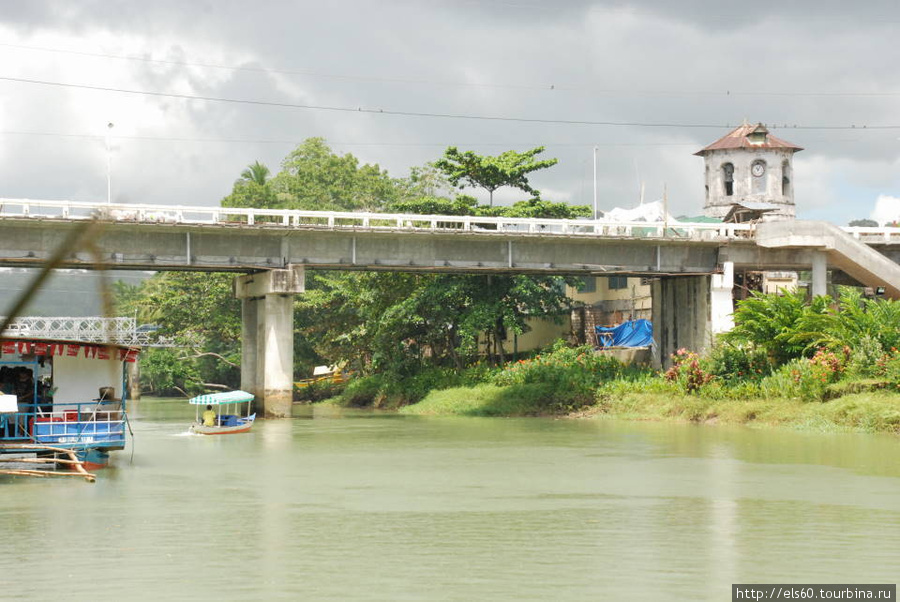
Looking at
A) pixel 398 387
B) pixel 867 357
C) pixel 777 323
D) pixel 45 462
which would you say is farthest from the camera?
Result: pixel 398 387

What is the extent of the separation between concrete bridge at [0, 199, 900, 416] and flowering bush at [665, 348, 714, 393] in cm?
397

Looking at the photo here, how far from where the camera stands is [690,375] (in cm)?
4194

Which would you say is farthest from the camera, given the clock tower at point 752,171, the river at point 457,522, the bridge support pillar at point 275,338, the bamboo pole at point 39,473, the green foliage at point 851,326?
the clock tower at point 752,171

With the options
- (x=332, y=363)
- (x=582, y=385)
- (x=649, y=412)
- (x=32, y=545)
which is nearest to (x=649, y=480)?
(x=32, y=545)

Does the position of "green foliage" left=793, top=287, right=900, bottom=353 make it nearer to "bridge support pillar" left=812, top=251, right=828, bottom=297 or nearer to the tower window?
"bridge support pillar" left=812, top=251, right=828, bottom=297

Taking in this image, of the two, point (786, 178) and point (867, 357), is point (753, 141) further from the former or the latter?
point (867, 357)

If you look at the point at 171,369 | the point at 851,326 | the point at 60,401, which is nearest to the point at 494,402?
the point at 851,326

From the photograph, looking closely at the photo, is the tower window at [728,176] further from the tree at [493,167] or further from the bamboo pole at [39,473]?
the bamboo pole at [39,473]

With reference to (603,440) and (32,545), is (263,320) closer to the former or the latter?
(603,440)

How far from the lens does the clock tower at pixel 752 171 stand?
74.0 metres

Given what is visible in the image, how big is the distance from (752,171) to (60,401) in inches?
2335

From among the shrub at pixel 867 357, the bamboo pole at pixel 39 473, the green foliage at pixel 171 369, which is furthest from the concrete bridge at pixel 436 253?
the green foliage at pixel 171 369

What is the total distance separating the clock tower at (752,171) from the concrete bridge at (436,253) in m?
24.8

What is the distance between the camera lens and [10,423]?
2303 centimetres
